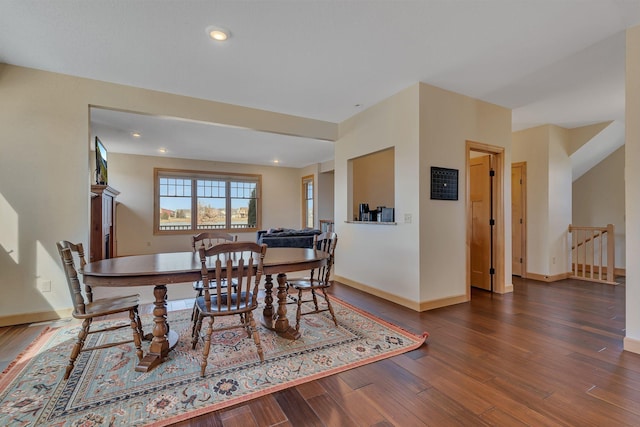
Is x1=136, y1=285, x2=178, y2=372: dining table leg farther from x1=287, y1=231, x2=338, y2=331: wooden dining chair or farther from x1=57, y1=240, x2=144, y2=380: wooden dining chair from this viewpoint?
x1=287, y1=231, x2=338, y2=331: wooden dining chair

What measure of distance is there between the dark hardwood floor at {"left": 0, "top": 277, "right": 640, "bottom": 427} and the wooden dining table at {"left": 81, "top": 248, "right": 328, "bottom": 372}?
32.1 inches

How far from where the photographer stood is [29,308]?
3080mm

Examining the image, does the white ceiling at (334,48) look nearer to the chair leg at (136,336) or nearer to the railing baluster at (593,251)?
the railing baluster at (593,251)

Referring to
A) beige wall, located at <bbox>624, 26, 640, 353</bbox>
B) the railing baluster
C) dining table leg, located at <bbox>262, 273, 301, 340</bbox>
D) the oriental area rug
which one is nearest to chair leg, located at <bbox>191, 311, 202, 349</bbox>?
the oriental area rug

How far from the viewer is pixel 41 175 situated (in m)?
3.14

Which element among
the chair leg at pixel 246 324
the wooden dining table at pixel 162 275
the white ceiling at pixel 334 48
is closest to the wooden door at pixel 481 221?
the white ceiling at pixel 334 48

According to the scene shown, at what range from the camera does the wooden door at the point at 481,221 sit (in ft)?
14.3

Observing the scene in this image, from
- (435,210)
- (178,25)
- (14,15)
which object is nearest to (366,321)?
(435,210)

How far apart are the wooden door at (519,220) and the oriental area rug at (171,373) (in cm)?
384

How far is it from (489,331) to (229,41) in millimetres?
3625

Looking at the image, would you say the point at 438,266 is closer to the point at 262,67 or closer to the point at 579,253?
the point at 262,67

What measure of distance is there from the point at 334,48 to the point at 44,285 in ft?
12.7

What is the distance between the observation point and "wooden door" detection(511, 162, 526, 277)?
5312 mm

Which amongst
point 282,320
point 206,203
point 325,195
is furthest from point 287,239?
point 206,203
